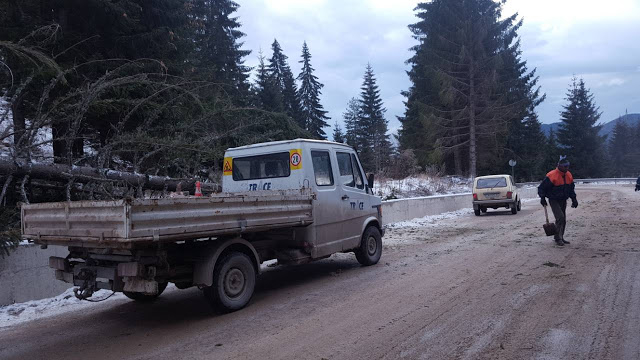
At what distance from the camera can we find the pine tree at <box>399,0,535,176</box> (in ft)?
125

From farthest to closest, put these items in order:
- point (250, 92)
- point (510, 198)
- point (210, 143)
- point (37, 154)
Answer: point (250, 92)
point (510, 198)
point (210, 143)
point (37, 154)

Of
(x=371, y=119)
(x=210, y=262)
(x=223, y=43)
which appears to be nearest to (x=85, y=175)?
(x=210, y=262)

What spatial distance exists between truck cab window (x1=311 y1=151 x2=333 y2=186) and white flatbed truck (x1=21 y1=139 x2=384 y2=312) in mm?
19

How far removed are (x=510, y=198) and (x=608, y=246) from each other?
33.9 ft

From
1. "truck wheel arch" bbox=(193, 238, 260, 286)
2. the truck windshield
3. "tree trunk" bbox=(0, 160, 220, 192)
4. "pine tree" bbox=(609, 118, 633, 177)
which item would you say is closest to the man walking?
the truck windshield

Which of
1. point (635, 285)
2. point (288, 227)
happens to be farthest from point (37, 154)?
point (635, 285)

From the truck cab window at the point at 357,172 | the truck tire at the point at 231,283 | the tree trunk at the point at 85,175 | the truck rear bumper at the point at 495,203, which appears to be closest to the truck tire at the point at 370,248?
the truck cab window at the point at 357,172

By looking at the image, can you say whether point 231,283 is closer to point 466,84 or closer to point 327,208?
point 327,208

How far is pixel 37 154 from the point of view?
9.87 m

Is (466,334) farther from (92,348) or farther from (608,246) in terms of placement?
(608,246)

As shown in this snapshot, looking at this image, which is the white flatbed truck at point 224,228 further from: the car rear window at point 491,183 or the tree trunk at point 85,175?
the car rear window at point 491,183

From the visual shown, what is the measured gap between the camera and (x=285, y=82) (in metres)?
51.9

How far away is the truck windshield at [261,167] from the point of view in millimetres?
7977

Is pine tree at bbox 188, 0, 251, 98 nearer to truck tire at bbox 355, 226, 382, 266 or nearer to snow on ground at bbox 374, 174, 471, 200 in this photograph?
snow on ground at bbox 374, 174, 471, 200
